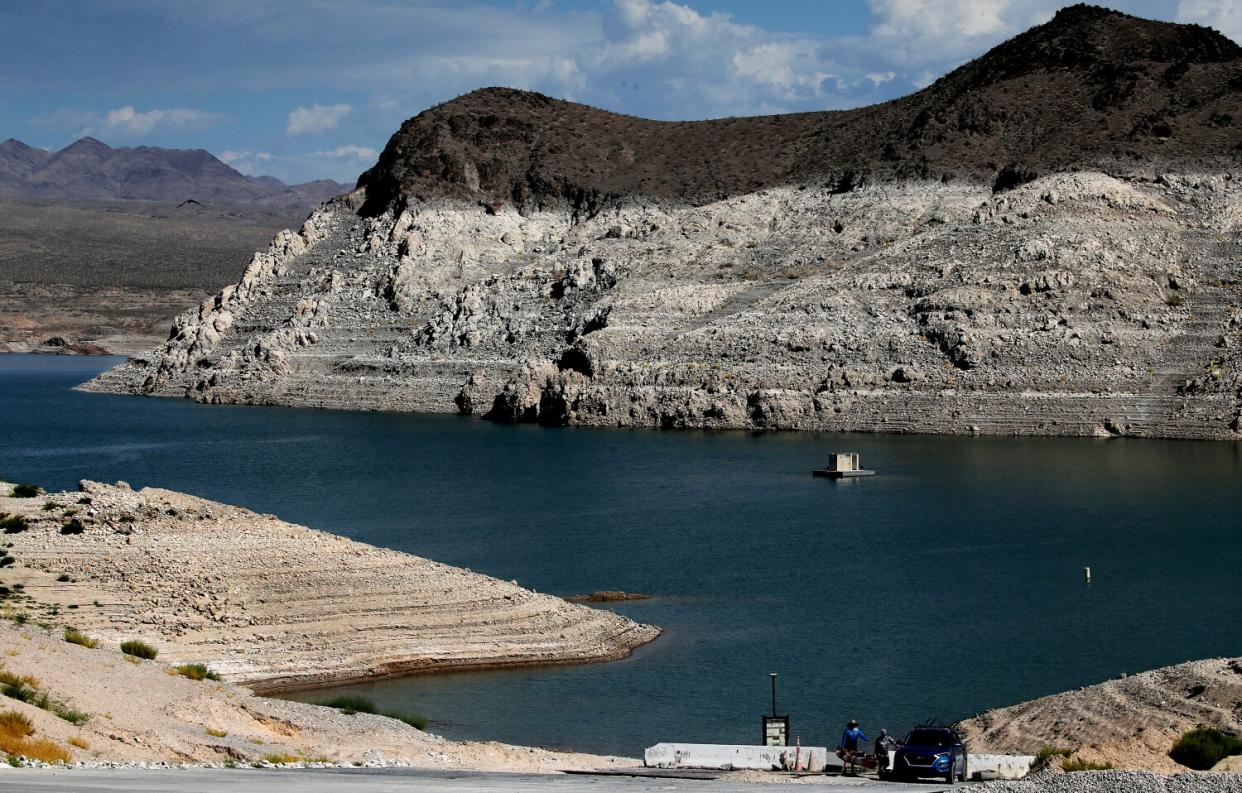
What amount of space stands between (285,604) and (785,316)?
58.3 metres

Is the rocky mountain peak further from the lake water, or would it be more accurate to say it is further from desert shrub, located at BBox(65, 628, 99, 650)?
desert shrub, located at BBox(65, 628, 99, 650)

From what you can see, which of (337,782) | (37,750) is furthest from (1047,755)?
(37,750)

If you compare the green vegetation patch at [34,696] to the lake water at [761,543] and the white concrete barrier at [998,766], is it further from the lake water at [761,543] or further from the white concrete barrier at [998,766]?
Answer: the white concrete barrier at [998,766]

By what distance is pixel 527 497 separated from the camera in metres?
64.2

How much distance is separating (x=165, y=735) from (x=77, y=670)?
12.4 feet

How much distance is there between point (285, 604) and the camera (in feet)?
121

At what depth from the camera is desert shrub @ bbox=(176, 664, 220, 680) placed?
30.4 metres

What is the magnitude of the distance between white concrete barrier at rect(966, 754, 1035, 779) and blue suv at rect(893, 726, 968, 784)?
0.26m

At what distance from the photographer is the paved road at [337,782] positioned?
19.5 metres

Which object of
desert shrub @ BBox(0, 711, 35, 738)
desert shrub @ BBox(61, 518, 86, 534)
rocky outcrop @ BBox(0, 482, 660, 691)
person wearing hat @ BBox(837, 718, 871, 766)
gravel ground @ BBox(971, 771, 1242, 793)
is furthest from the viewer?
desert shrub @ BBox(61, 518, 86, 534)


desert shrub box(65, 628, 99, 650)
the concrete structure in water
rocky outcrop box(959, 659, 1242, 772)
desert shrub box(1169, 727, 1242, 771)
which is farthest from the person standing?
the concrete structure in water

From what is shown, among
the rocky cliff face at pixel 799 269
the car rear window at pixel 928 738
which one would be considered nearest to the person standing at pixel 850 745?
the car rear window at pixel 928 738

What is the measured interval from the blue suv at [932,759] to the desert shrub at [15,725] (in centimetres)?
1210

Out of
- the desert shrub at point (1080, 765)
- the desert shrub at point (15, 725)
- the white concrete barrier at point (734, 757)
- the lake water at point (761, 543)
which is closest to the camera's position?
the desert shrub at point (15, 725)
